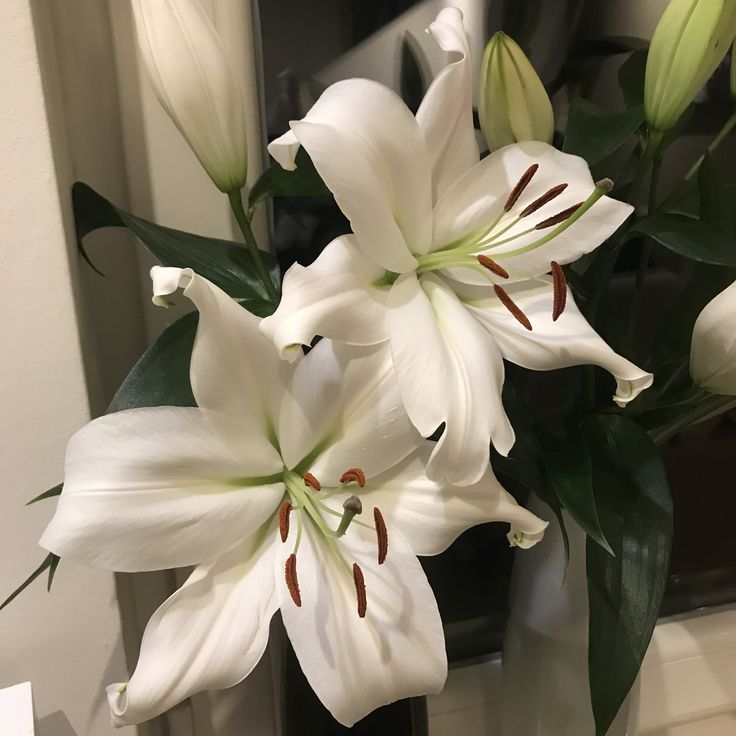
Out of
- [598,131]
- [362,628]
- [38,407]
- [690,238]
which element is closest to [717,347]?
[690,238]

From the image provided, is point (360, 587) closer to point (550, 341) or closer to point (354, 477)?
point (354, 477)

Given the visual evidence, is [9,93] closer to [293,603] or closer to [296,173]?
[296,173]

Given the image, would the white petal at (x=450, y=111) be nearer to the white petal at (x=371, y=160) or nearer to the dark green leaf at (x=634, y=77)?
the white petal at (x=371, y=160)

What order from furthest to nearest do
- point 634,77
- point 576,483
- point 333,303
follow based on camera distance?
point 634,77
point 576,483
point 333,303

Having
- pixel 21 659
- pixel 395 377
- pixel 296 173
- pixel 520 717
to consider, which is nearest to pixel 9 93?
pixel 296 173

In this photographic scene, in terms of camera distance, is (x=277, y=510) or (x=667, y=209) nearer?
(x=277, y=510)

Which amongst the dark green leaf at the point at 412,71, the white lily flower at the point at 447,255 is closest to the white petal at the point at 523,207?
the white lily flower at the point at 447,255
